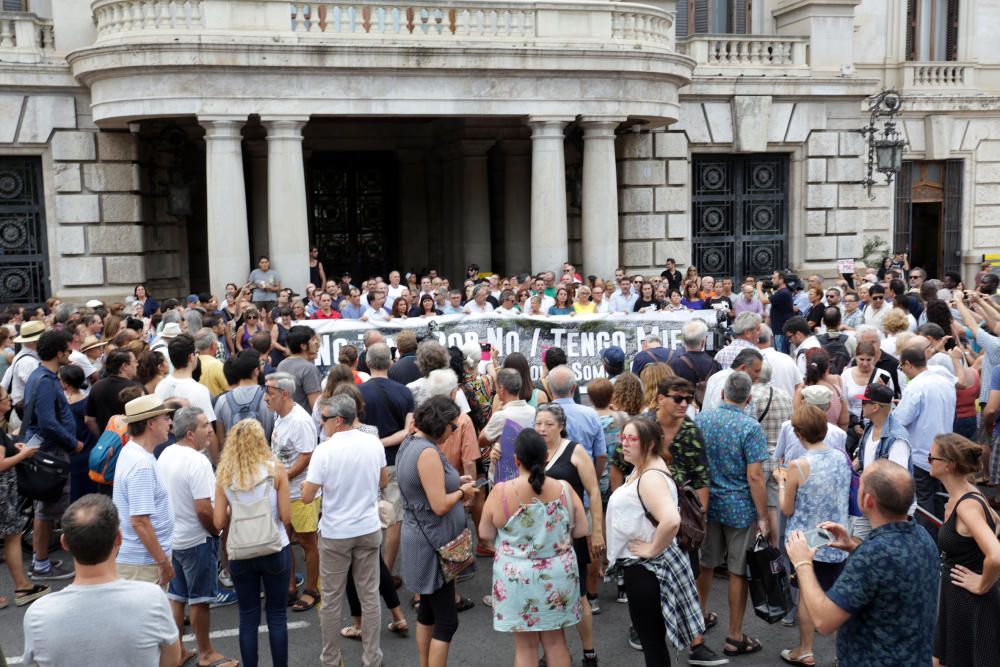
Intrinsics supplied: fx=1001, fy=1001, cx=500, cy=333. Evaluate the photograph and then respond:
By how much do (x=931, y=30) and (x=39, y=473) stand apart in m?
24.0

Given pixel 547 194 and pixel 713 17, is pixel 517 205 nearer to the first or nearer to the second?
pixel 547 194

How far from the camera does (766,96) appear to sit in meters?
21.5

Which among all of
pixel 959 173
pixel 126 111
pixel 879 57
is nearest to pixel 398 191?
pixel 126 111

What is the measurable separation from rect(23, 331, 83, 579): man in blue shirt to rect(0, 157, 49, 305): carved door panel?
11239 millimetres

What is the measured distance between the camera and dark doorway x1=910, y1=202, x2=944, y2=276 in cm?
→ 2592

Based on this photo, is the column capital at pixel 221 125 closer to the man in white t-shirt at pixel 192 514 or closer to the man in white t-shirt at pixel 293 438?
the man in white t-shirt at pixel 293 438

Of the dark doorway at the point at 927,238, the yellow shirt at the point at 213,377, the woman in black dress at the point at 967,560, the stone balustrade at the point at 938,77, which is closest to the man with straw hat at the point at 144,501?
the yellow shirt at the point at 213,377

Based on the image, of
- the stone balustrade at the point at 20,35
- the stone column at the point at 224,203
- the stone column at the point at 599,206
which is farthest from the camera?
the stone column at the point at 599,206

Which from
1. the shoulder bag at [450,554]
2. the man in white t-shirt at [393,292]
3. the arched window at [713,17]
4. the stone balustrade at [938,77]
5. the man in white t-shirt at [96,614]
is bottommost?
the shoulder bag at [450,554]

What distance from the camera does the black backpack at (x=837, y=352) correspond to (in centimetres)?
956

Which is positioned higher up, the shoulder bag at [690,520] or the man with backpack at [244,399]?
the man with backpack at [244,399]

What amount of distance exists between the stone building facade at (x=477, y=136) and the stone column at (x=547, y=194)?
0.13ft

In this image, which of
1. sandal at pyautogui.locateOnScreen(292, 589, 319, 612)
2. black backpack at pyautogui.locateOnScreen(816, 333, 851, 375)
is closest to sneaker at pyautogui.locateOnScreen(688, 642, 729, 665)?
sandal at pyautogui.locateOnScreen(292, 589, 319, 612)

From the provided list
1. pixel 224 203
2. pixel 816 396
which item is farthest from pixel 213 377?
pixel 224 203
